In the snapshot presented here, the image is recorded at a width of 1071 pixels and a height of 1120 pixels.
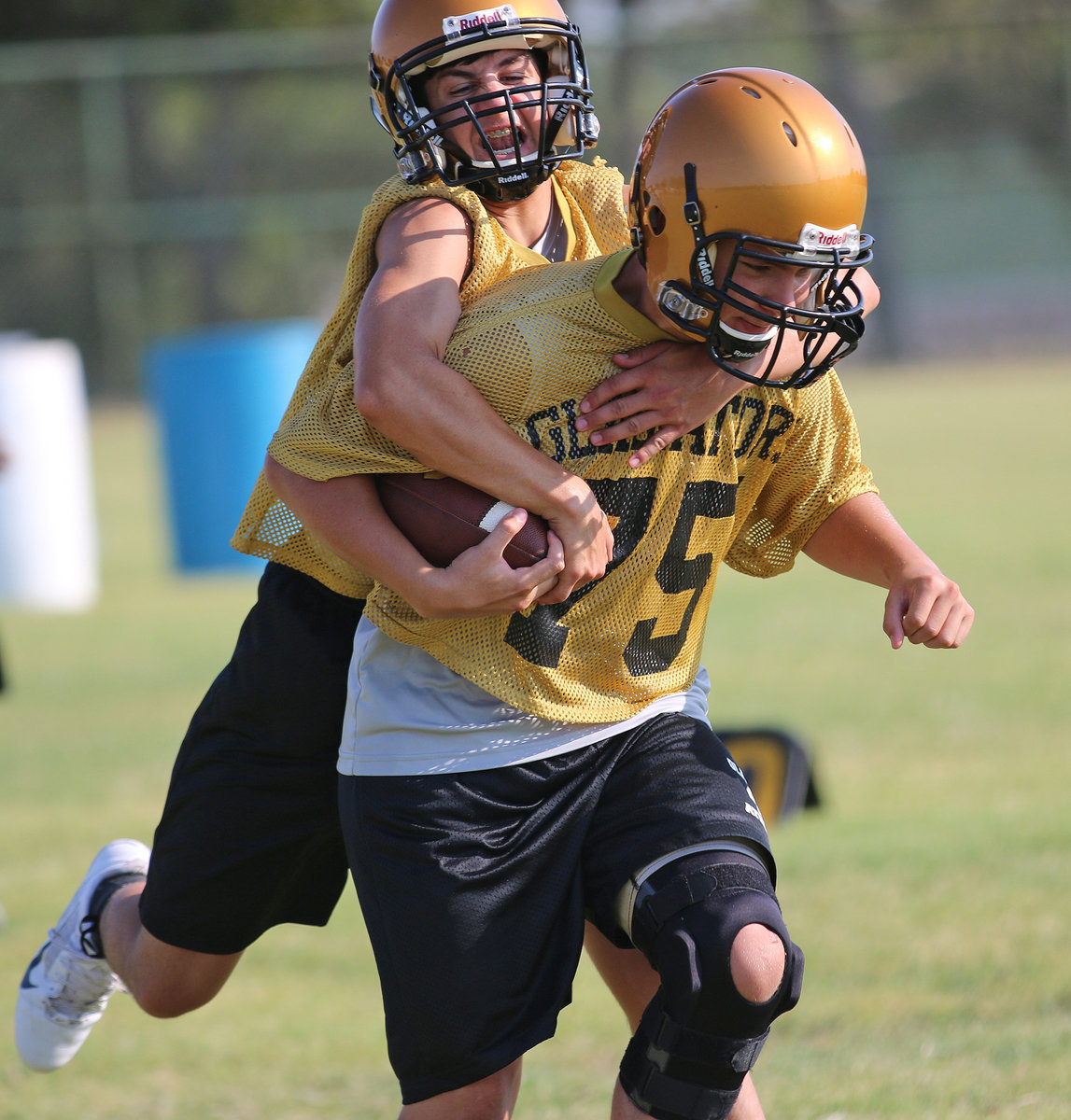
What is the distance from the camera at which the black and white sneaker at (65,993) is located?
12.1ft

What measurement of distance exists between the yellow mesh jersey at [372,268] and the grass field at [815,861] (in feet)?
4.72

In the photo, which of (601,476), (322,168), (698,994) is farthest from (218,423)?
(322,168)

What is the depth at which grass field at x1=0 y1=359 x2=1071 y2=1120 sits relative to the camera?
381 cm

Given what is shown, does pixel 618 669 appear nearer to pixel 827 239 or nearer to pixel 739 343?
pixel 739 343

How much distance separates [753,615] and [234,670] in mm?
6454

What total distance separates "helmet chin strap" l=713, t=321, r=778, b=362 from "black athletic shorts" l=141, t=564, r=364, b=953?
3.27 ft

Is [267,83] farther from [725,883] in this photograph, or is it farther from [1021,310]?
[725,883]

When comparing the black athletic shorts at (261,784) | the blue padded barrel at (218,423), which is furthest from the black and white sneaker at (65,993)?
the blue padded barrel at (218,423)

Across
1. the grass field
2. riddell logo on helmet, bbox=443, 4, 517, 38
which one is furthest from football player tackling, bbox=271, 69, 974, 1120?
the grass field

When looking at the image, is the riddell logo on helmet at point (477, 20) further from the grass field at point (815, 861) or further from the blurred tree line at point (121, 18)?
the blurred tree line at point (121, 18)

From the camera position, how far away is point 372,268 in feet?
9.31

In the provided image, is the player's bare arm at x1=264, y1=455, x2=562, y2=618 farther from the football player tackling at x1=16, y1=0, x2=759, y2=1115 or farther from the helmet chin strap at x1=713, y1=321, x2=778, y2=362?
the helmet chin strap at x1=713, y1=321, x2=778, y2=362

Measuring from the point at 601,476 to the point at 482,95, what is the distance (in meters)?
0.71

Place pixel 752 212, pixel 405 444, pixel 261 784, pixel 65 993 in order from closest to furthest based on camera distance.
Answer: pixel 752 212, pixel 405 444, pixel 261 784, pixel 65 993
